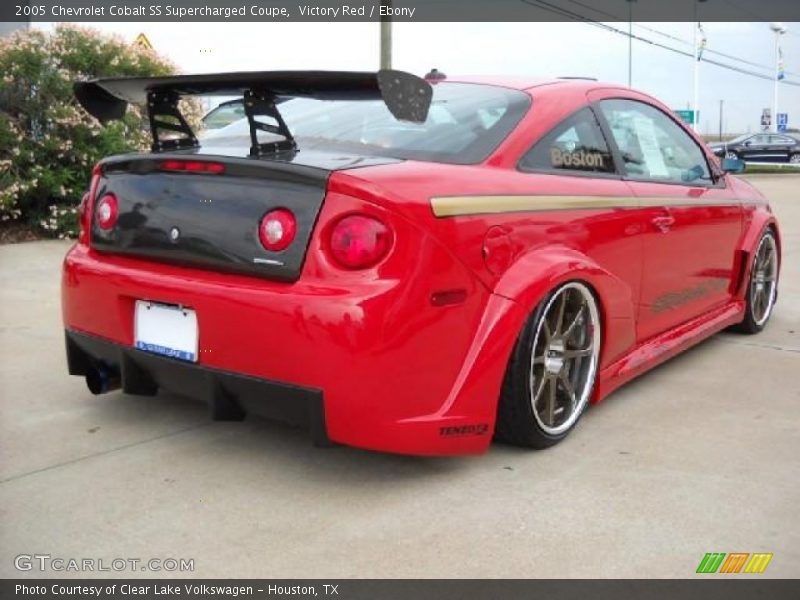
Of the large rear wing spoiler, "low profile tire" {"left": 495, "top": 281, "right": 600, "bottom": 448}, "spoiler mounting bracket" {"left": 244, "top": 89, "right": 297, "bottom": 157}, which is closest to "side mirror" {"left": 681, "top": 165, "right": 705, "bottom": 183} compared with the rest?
"low profile tire" {"left": 495, "top": 281, "right": 600, "bottom": 448}

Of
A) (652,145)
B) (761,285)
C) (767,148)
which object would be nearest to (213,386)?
(652,145)

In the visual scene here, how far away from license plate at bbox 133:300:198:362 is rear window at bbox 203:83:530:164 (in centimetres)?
67

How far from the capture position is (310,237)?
8.27 ft

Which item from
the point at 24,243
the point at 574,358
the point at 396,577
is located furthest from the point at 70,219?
the point at 396,577

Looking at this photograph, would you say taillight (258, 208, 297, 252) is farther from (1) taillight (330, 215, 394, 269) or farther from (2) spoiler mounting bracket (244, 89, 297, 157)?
(2) spoiler mounting bracket (244, 89, 297, 157)

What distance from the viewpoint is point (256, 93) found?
2.80m

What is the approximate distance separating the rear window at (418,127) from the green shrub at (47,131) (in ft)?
16.0

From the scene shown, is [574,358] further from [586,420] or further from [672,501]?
[672,501]

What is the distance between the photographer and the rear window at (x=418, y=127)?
2.97 meters

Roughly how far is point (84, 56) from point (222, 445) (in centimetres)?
638

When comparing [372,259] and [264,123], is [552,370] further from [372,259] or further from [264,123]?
[264,123]

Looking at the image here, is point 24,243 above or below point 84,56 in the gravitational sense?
below
